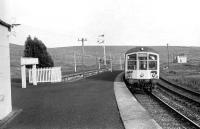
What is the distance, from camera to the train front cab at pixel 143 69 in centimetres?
2036

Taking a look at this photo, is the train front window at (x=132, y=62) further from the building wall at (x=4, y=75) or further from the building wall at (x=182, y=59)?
the building wall at (x=182, y=59)

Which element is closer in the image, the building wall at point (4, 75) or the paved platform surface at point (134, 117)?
the paved platform surface at point (134, 117)

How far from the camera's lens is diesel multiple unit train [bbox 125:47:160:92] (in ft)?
66.8

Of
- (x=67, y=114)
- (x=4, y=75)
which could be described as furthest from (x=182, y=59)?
(x=4, y=75)

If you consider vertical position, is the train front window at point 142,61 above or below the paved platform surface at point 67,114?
above

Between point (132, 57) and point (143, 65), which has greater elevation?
point (132, 57)

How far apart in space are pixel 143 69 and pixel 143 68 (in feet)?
0.23

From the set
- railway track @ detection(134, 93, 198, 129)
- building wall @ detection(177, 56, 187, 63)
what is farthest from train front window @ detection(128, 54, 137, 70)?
building wall @ detection(177, 56, 187, 63)

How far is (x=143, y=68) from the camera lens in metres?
20.5

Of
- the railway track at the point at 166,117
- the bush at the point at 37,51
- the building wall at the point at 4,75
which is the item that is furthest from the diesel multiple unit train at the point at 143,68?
the bush at the point at 37,51

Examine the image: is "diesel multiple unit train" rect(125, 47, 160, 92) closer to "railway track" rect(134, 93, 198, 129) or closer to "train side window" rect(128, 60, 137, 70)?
"train side window" rect(128, 60, 137, 70)

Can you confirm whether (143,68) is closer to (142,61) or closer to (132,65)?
(142,61)

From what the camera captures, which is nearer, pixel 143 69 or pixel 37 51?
pixel 143 69

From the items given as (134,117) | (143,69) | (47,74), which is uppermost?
(143,69)
